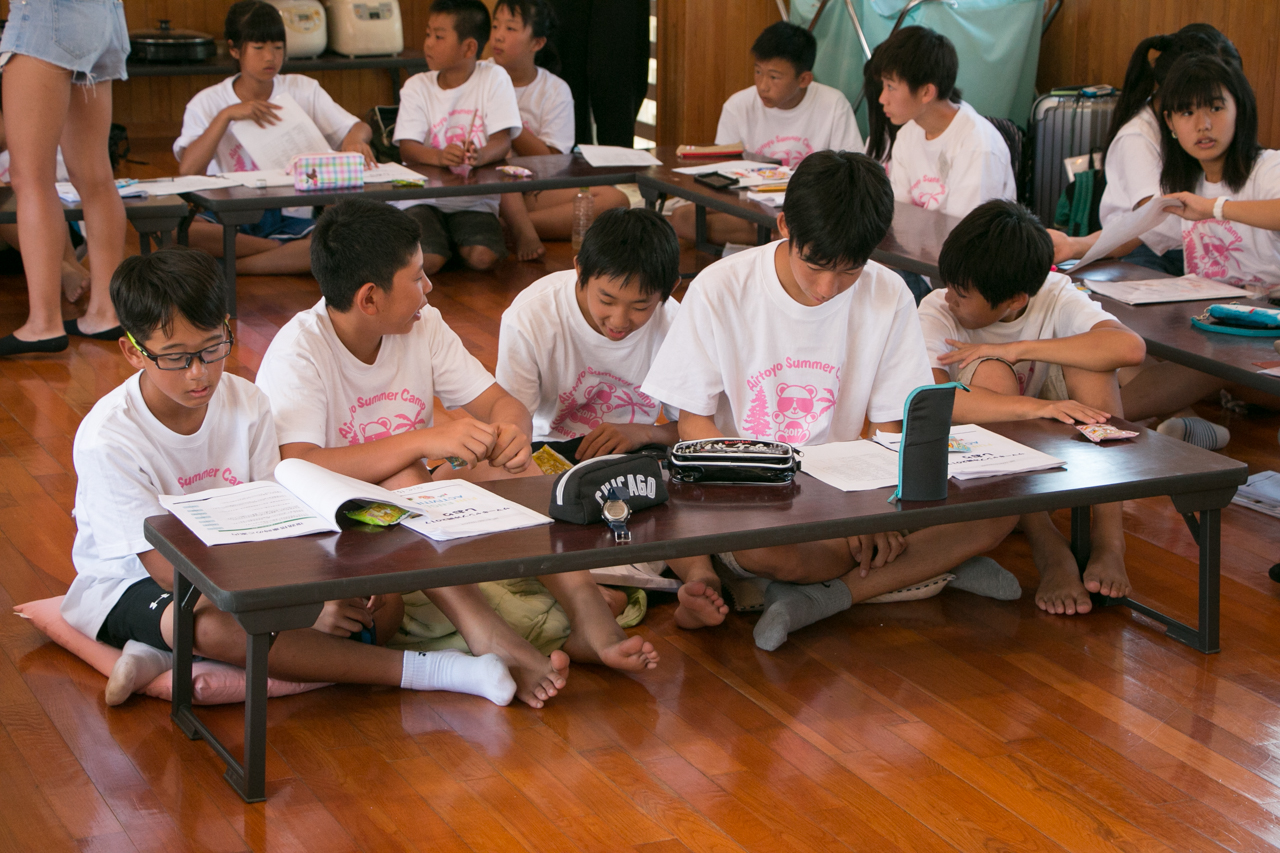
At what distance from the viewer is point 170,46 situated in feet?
23.7

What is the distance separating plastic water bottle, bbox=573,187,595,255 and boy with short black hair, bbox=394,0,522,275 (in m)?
0.30

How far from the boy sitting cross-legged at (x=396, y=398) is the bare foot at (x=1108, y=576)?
92 centimetres

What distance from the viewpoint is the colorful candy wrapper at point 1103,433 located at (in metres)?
2.37

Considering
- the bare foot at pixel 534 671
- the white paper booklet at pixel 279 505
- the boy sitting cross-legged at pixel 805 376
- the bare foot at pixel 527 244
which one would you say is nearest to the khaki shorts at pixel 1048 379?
the boy sitting cross-legged at pixel 805 376

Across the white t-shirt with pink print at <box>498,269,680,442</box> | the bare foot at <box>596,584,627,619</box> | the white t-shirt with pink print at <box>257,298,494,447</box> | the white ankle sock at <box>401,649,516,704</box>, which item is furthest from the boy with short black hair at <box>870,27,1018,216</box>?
the white ankle sock at <box>401,649,516,704</box>

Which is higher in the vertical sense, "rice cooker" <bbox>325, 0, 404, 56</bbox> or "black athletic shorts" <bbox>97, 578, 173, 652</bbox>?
"rice cooker" <bbox>325, 0, 404, 56</bbox>

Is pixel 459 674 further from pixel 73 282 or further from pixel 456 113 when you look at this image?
pixel 456 113

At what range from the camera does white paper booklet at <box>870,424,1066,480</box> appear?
85.8 inches

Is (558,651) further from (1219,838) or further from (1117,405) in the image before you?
(1117,405)

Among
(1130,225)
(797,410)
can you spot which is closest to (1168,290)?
(1130,225)

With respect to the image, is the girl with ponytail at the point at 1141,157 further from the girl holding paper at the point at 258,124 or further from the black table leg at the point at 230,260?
the black table leg at the point at 230,260

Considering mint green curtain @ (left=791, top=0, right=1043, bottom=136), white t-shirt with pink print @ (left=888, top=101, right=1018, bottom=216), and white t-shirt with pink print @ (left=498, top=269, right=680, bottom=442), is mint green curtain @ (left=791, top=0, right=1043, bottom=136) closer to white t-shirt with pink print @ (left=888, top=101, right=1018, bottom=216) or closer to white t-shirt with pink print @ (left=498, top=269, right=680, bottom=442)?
white t-shirt with pink print @ (left=888, top=101, right=1018, bottom=216)

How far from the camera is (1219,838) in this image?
5.95 ft

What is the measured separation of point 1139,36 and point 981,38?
62cm
